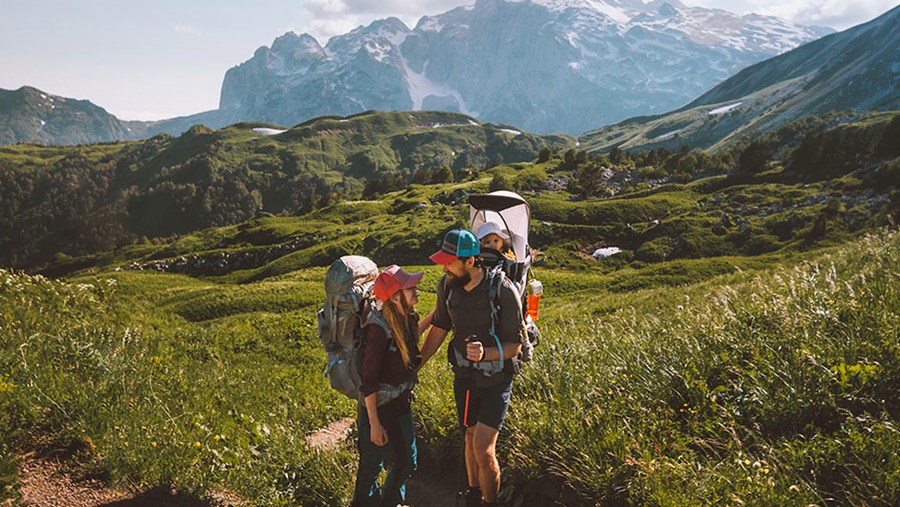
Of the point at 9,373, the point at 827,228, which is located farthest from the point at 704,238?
the point at 9,373

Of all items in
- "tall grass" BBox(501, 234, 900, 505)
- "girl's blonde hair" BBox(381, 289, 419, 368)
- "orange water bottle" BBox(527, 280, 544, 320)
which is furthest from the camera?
"orange water bottle" BBox(527, 280, 544, 320)

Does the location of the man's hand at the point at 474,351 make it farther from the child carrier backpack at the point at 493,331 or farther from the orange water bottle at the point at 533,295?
the orange water bottle at the point at 533,295

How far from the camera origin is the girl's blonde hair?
4523mm

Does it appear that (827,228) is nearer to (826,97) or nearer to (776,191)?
(776,191)

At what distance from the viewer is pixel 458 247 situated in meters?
4.51

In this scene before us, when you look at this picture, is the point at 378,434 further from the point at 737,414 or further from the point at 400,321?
the point at 737,414

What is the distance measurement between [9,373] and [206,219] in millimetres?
213323

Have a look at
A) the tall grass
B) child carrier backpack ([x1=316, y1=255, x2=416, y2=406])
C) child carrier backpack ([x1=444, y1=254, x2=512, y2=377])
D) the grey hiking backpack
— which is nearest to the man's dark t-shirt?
child carrier backpack ([x1=444, y1=254, x2=512, y2=377])

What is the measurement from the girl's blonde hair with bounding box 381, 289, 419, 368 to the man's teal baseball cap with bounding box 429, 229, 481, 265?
0.58m

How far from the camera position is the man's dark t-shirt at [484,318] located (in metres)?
4.61

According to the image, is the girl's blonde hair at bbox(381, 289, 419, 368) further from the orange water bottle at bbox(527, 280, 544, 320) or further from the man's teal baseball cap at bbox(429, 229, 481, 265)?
the orange water bottle at bbox(527, 280, 544, 320)

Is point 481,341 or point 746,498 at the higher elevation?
point 481,341

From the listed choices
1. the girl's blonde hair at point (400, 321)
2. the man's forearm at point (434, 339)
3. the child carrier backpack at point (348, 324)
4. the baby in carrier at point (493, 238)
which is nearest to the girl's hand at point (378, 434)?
the child carrier backpack at point (348, 324)

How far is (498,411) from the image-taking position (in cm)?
469
